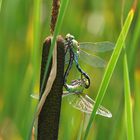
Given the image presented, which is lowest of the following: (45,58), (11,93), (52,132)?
(11,93)

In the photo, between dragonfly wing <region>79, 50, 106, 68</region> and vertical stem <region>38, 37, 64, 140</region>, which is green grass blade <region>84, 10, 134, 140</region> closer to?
vertical stem <region>38, 37, 64, 140</region>

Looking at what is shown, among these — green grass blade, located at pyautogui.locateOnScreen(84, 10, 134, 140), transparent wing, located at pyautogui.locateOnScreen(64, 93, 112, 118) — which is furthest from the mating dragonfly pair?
green grass blade, located at pyautogui.locateOnScreen(84, 10, 134, 140)

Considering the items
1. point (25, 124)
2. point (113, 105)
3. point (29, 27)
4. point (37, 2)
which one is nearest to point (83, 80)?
point (37, 2)

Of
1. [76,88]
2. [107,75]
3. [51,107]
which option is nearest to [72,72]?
[76,88]

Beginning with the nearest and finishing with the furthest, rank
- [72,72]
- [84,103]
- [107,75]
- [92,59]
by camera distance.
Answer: [107,75], [84,103], [92,59], [72,72]

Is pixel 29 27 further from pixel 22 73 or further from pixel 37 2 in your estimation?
pixel 37 2

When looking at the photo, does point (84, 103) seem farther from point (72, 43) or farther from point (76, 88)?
point (72, 43)
